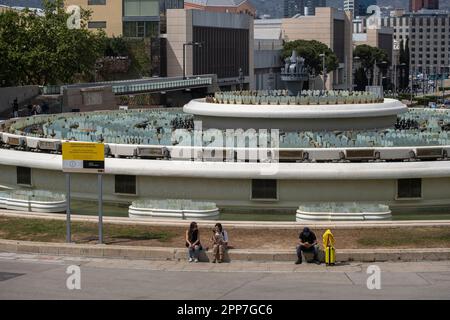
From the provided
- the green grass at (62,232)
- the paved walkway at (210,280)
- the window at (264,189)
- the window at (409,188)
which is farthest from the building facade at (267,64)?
the paved walkway at (210,280)

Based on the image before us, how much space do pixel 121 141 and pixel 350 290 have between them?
19807mm

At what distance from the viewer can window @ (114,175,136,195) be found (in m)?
35.5

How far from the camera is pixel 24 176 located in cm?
3856

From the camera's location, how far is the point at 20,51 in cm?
8475

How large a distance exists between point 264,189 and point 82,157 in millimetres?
8894

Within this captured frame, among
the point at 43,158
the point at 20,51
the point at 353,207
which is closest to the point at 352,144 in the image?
the point at 353,207

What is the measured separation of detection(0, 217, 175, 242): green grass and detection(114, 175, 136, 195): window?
18.2 feet

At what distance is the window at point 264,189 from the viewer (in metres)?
34.1

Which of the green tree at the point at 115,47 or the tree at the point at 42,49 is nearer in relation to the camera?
the tree at the point at 42,49

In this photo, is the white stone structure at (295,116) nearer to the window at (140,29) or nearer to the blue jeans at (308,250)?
the blue jeans at (308,250)

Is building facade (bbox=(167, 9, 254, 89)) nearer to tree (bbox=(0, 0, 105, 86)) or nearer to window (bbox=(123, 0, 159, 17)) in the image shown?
window (bbox=(123, 0, 159, 17))

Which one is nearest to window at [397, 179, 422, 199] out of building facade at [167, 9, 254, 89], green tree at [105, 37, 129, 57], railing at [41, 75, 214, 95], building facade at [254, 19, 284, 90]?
railing at [41, 75, 214, 95]

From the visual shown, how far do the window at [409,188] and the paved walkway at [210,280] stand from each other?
366 inches

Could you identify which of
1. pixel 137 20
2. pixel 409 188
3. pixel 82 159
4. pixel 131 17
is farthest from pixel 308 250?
pixel 131 17
